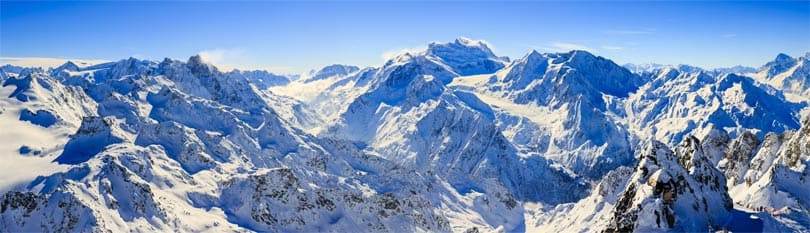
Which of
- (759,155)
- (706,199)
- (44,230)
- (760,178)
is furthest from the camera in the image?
(44,230)

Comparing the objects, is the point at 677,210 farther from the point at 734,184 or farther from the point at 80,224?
the point at 80,224

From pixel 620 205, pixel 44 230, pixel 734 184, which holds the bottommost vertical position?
pixel 44 230

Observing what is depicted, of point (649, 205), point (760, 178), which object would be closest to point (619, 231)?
point (649, 205)

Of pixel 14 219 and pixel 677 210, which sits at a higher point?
pixel 677 210

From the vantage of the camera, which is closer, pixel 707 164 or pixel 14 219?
pixel 707 164

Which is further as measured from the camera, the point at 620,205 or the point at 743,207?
the point at 743,207

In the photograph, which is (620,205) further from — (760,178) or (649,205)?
(760,178)

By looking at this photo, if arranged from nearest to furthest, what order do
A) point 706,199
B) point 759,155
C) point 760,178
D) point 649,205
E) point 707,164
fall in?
point 649,205 < point 706,199 < point 707,164 < point 760,178 < point 759,155

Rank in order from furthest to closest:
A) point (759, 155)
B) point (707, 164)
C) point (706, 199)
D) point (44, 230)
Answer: point (44, 230) → point (759, 155) → point (707, 164) → point (706, 199)

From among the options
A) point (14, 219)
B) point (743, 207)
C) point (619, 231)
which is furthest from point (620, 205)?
point (14, 219)
